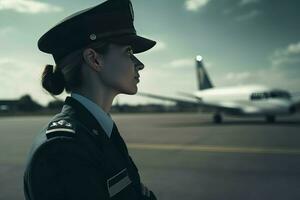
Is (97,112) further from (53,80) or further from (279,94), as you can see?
(279,94)

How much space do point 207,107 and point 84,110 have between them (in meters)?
28.3

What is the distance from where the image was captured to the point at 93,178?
1155 mm

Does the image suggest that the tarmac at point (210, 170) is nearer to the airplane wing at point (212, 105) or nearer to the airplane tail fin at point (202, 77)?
the airplane wing at point (212, 105)

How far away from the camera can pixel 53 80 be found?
5.80 feet

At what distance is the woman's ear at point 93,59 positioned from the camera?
1523 mm

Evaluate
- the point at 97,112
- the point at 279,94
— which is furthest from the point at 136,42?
the point at 279,94

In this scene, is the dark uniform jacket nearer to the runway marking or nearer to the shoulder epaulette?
the shoulder epaulette

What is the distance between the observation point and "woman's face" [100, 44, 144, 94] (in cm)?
158

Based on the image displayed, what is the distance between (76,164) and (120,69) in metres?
0.61

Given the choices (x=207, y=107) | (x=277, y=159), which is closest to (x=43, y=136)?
(x=277, y=159)

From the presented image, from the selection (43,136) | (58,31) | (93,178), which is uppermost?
(58,31)

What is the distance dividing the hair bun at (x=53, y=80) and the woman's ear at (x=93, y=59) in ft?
0.90

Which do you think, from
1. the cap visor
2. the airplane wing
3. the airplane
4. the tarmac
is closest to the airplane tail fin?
the airplane

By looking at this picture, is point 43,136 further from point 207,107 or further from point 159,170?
point 207,107
